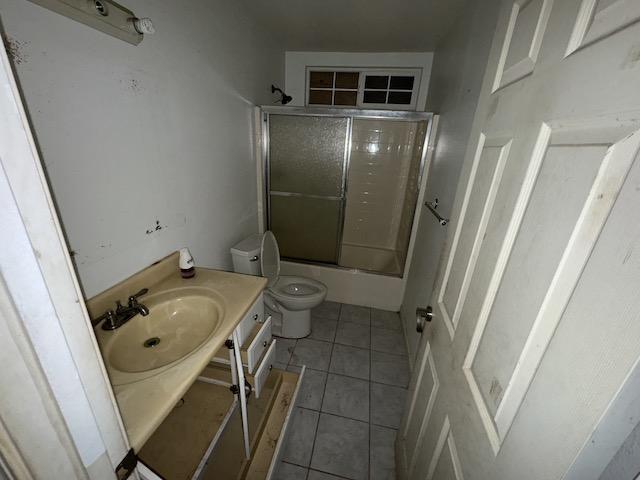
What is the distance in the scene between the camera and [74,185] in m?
0.79

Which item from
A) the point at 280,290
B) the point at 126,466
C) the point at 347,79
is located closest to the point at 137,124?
the point at 126,466

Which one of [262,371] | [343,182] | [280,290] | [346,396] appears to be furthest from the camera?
[343,182]

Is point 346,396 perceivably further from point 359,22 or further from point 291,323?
point 359,22

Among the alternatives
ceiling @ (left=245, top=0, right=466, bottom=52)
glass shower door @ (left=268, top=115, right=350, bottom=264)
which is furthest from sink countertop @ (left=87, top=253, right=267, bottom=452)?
ceiling @ (left=245, top=0, right=466, bottom=52)

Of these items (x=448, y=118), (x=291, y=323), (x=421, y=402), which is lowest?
(x=291, y=323)

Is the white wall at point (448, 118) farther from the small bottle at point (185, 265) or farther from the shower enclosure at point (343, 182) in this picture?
the small bottle at point (185, 265)

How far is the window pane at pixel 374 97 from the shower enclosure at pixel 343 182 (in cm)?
21

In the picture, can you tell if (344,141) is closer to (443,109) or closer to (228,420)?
(443,109)

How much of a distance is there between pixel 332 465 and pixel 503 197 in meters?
1.49

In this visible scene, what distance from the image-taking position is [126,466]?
18.1 inches

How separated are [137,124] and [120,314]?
0.71 metres

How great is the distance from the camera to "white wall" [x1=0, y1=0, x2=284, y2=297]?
708 millimetres

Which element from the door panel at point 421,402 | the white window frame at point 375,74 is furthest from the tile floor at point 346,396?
the white window frame at point 375,74

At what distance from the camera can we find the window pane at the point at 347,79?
2555mm
